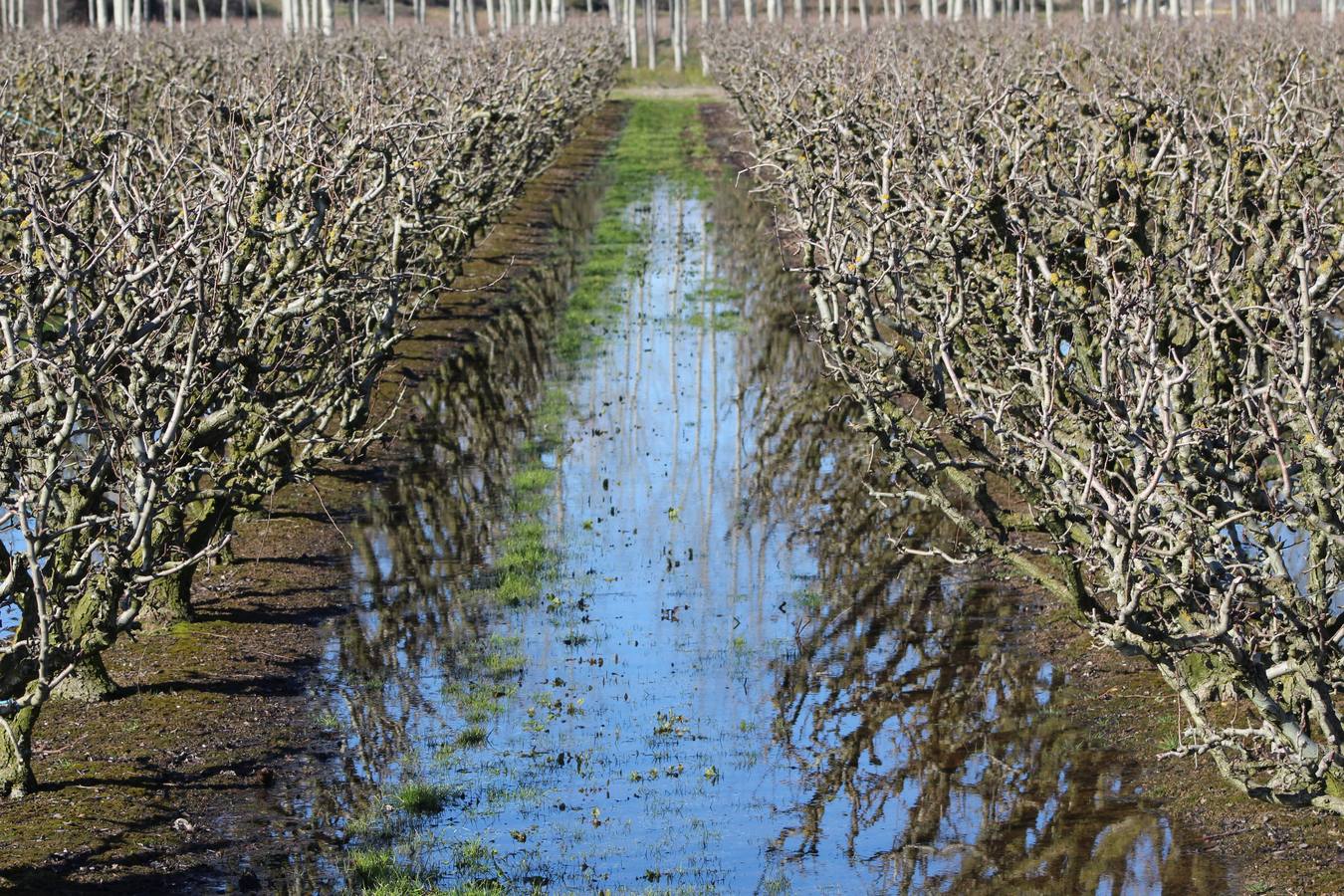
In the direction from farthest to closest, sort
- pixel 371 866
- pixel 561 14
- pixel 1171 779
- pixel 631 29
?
1. pixel 631 29
2. pixel 561 14
3. pixel 1171 779
4. pixel 371 866

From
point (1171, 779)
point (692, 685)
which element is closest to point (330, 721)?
point (692, 685)

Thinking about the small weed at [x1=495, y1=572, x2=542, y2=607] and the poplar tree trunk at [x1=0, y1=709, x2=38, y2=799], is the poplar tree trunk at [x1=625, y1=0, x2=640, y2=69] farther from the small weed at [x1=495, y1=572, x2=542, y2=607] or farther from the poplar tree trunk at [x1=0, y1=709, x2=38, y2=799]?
the poplar tree trunk at [x1=0, y1=709, x2=38, y2=799]

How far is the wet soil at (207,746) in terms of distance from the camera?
27.7ft

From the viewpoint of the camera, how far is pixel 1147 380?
23.7 ft

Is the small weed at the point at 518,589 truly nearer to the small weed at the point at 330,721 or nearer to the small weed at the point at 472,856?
the small weed at the point at 330,721

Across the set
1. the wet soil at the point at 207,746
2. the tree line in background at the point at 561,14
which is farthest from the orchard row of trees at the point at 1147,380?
the tree line in background at the point at 561,14

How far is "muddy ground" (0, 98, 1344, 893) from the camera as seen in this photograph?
841 cm

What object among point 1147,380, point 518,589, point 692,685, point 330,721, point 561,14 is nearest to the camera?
point 1147,380

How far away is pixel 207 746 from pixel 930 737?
4496 mm

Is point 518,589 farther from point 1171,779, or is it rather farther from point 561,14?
point 561,14

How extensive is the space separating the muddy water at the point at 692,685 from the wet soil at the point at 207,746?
1.02ft

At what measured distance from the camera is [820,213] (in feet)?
39.4

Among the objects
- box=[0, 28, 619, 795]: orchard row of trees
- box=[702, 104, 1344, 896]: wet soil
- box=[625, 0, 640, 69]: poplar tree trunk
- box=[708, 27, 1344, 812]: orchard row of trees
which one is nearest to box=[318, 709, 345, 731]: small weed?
box=[0, 28, 619, 795]: orchard row of trees

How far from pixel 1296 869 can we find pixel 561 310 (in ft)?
59.0
